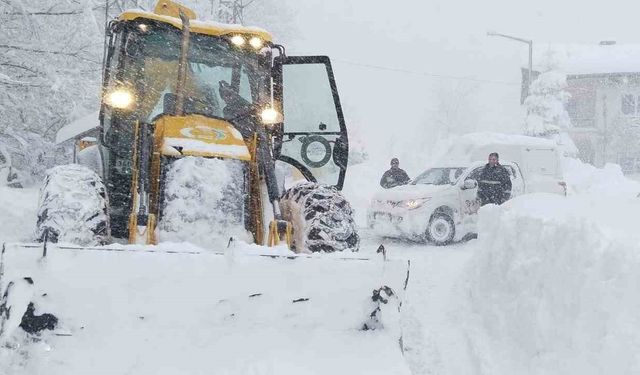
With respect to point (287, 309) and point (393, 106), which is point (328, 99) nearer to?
point (287, 309)

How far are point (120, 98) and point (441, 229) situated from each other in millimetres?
7613

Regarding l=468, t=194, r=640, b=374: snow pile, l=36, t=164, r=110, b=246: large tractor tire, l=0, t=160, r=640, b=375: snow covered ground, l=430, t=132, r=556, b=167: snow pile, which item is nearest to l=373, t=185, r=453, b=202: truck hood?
l=0, t=160, r=640, b=375: snow covered ground

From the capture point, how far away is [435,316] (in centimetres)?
709

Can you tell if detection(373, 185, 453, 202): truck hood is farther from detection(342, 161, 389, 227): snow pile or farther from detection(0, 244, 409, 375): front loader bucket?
detection(0, 244, 409, 375): front loader bucket

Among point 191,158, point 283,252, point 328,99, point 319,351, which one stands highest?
point 328,99

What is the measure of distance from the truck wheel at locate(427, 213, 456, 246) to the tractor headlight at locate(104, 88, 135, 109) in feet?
23.9

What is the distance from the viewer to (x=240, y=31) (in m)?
6.12

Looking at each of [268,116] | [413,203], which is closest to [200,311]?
[268,116]

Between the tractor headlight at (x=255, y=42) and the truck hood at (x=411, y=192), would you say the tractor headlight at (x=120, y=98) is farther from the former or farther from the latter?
the truck hood at (x=411, y=192)

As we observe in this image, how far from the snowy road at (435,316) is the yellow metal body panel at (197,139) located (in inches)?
89.8

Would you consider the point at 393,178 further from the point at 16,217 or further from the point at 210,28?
the point at 210,28

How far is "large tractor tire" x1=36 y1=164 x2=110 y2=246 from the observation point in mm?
4355

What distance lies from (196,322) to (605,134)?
4328 cm

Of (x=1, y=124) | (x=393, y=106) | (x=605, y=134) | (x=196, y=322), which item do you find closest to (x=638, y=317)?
(x=196, y=322)
